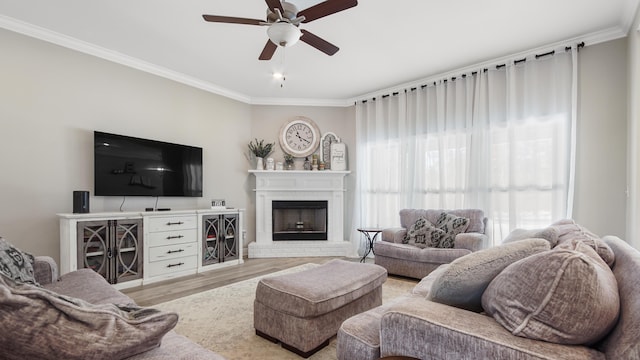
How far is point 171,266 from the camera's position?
152 inches

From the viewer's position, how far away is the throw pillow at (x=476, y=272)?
1213mm

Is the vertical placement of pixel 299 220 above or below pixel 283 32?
below

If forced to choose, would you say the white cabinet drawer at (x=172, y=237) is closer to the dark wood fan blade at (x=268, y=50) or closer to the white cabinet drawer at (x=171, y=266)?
the white cabinet drawer at (x=171, y=266)

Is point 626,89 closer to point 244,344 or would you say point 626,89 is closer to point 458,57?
point 458,57

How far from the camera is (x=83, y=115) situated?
351cm

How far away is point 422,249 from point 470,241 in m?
0.55

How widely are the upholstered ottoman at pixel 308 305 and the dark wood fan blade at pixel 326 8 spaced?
1957 millimetres

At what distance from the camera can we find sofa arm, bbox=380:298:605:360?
0.91 meters

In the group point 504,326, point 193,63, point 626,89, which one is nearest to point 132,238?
point 193,63

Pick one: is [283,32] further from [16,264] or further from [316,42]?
[16,264]

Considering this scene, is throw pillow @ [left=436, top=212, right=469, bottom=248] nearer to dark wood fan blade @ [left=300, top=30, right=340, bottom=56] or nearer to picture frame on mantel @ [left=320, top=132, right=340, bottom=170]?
picture frame on mantel @ [left=320, top=132, right=340, bottom=170]

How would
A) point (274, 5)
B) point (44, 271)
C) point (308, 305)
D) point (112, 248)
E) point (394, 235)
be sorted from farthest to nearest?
point (394, 235), point (112, 248), point (274, 5), point (44, 271), point (308, 305)

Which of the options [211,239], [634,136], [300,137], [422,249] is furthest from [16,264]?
[634,136]

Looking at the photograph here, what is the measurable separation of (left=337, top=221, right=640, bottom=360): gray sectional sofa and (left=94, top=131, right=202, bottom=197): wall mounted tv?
352 centimetres
